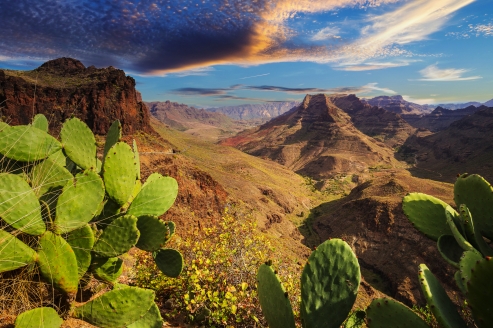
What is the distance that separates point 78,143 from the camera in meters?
3.27

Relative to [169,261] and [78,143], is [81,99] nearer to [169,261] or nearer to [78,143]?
[78,143]

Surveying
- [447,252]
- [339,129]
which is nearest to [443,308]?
[447,252]

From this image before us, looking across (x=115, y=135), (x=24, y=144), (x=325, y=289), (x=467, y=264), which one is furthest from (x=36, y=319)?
(x=467, y=264)

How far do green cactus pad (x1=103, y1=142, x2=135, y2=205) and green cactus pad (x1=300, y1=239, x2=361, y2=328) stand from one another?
2.18 m

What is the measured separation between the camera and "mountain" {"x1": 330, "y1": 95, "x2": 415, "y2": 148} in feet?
404

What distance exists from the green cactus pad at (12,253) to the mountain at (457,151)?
6239 cm

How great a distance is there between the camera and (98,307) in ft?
9.02

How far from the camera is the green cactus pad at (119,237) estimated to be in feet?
9.10

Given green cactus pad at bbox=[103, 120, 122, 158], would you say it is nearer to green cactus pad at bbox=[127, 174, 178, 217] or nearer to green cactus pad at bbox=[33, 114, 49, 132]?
green cactus pad at bbox=[127, 174, 178, 217]

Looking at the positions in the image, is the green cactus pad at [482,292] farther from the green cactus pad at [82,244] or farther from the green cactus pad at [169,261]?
the green cactus pad at [169,261]

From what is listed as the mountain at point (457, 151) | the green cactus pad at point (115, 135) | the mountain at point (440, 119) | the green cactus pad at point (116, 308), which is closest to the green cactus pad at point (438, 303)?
the green cactus pad at point (116, 308)

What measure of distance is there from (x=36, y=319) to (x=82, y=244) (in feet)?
2.24

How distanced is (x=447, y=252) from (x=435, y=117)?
227m

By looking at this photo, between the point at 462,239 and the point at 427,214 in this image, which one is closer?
the point at 462,239
